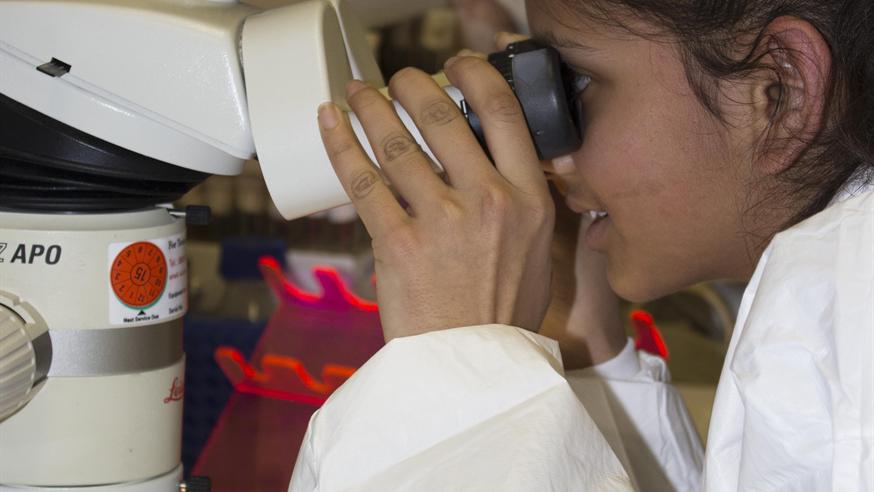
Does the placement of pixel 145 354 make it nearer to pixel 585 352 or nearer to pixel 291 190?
pixel 291 190

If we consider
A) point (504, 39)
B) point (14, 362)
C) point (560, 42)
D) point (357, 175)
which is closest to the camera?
point (14, 362)

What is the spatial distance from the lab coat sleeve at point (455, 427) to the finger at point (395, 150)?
11 cm

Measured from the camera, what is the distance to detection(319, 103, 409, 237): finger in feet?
2.32

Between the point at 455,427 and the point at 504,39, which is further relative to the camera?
the point at 504,39

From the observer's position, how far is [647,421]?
105 centimetres

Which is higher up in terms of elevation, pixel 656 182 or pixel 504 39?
pixel 504 39

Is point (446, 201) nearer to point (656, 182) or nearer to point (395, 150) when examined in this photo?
point (395, 150)

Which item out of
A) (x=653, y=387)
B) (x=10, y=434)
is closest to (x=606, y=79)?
(x=653, y=387)

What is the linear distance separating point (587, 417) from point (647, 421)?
0.37 m

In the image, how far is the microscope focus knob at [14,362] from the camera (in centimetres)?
62

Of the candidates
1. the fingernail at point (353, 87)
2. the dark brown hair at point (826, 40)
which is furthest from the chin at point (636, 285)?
the fingernail at point (353, 87)

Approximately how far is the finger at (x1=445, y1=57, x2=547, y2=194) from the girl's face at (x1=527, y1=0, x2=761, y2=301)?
8cm

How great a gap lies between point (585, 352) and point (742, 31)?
44 centimetres

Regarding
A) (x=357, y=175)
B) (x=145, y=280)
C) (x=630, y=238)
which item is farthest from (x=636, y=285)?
(x=145, y=280)
